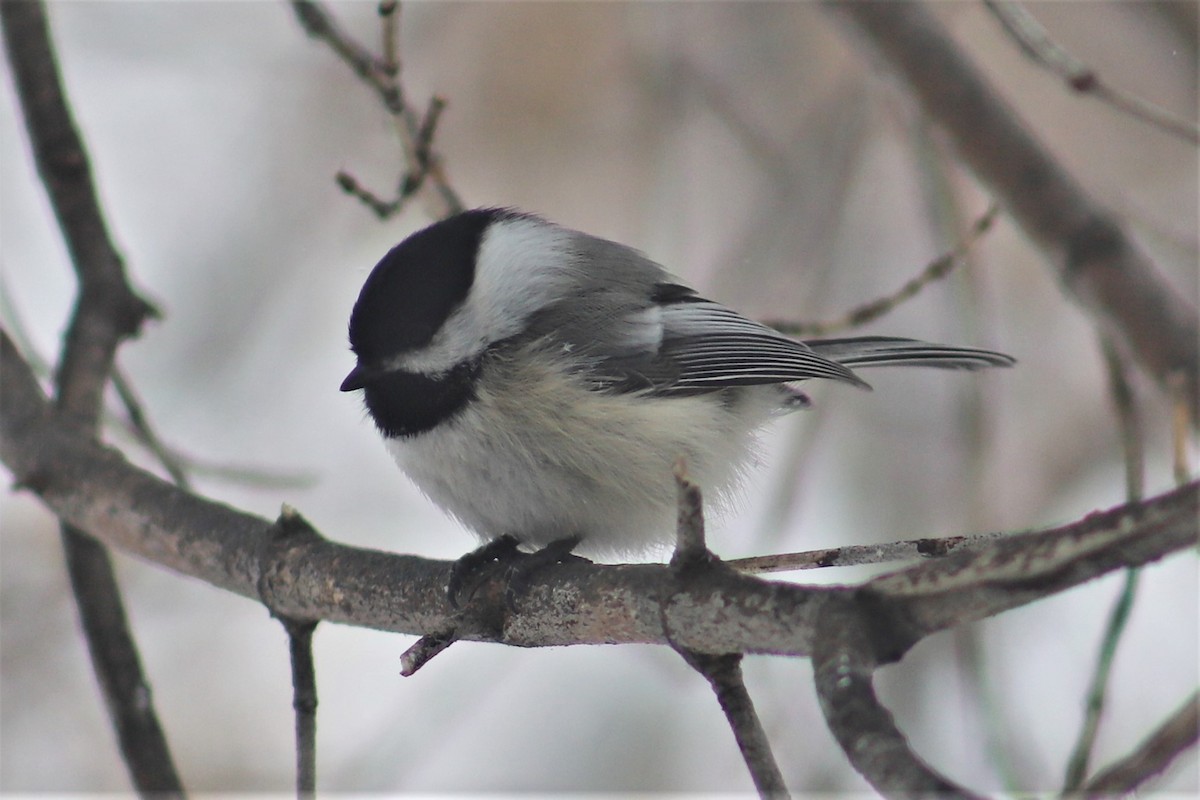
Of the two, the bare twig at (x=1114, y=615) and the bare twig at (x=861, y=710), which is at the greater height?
the bare twig at (x=1114, y=615)

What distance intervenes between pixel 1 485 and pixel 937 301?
3216 millimetres

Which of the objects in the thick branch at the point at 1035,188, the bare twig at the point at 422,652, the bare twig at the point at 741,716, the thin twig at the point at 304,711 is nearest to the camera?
the bare twig at the point at 741,716

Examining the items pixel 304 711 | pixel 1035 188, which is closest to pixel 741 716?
pixel 304 711

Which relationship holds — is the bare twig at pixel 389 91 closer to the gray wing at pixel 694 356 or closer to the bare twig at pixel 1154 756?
the gray wing at pixel 694 356

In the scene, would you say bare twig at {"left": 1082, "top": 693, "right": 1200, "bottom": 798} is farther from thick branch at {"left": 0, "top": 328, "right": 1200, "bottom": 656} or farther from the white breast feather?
the white breast feather

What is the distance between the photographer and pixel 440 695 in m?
2.88

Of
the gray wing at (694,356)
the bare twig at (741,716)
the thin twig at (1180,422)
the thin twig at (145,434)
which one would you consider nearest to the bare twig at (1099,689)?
the thin twig at (1180,422)

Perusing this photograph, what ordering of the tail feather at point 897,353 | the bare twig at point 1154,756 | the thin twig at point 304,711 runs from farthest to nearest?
the tail feather at point 897,353 < the thin twig at point 304,711 < the bare twig at point 1154,756

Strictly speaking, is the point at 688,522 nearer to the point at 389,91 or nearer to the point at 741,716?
the point at 741,716

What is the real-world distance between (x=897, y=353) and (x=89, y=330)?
4.94ft

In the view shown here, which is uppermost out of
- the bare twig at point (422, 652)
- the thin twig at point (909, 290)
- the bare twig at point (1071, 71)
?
the bare twig at point (1071, 71)

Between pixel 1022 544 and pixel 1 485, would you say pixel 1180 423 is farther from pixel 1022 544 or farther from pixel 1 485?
pixel 1 485

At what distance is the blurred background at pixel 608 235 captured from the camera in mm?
3154

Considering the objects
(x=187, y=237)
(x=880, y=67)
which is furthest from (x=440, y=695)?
(x=187, y=237)
